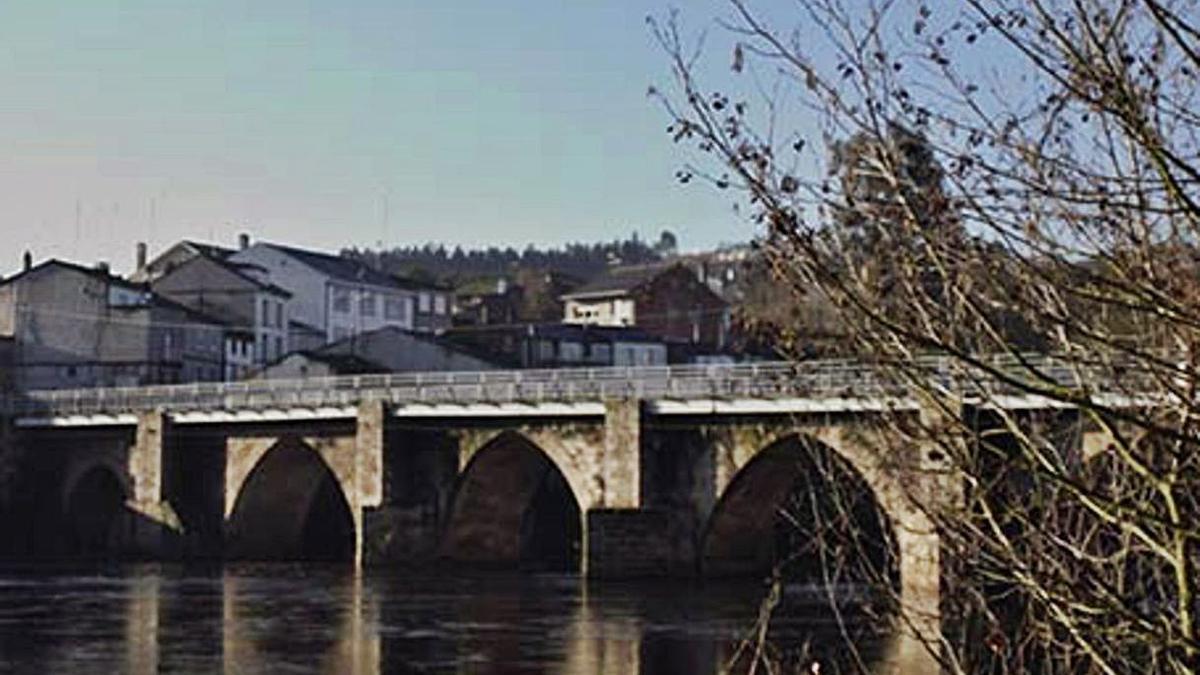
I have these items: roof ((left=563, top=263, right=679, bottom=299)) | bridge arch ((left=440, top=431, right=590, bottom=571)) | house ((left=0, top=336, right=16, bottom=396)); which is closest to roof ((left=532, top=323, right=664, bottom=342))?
roof ((left=563, top=263, right=679, bottom=299))

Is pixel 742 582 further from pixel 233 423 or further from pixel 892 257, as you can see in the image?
pixel 892 257

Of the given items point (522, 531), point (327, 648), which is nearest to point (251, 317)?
point (522, 531)

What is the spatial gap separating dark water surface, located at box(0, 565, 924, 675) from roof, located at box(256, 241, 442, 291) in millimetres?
49828

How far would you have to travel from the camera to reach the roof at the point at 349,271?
106500mm

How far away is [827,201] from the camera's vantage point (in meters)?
6.91

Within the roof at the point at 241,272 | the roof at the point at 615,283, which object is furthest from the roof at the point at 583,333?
the roof at the point at 615,283

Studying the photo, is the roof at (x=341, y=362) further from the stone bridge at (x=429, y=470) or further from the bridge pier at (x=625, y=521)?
the bridge pier at (x=625, y=521)

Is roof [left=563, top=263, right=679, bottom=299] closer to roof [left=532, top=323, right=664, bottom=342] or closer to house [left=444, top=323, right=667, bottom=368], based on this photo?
house [left=444, top=323, right=667, bottom=368]

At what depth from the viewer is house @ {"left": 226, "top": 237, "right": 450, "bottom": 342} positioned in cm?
10550

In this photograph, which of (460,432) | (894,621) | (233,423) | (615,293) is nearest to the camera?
(894,621)

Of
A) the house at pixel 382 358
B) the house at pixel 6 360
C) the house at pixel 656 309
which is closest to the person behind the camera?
the house at pixel 382 358

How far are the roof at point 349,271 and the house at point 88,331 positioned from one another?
600 inches

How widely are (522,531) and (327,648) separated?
30.5m

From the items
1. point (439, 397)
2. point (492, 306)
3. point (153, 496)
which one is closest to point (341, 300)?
point (492, 306)
